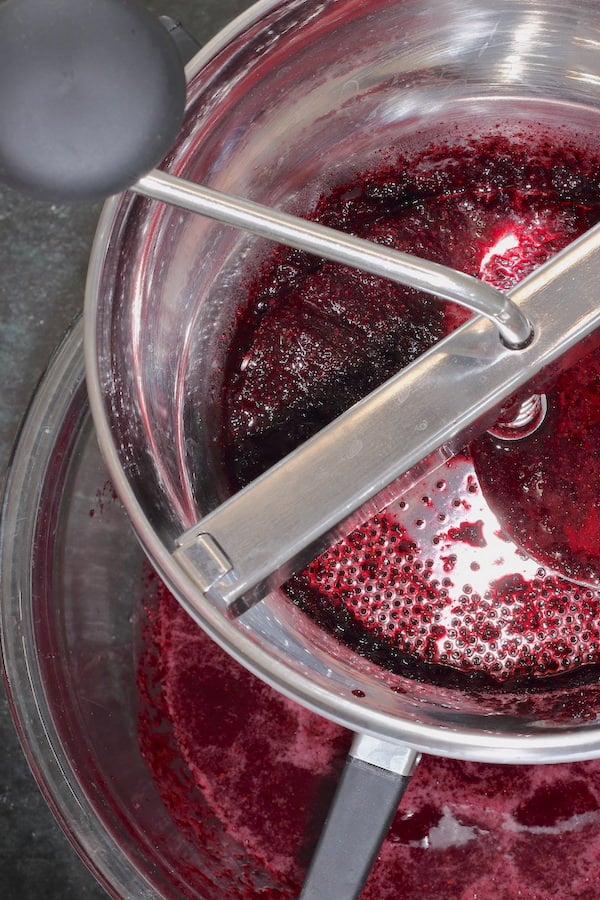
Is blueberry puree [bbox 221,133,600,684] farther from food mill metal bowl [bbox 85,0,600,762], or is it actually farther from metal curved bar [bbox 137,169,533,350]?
metal curved bar [bbox 137,169,533,350]

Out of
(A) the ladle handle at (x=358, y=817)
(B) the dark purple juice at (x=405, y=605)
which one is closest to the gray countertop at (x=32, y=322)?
(B) the dark purple juice at (x=405, y=605)

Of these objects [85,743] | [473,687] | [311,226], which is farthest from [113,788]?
[311,226]

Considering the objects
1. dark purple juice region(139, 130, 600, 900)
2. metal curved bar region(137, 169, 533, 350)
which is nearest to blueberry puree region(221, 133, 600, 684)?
dark purple juice region(139, 130, 600, 900)

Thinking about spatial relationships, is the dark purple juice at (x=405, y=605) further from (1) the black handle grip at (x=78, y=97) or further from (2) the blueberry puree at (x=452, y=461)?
(1) the black handle grip at (x=78, y=97)

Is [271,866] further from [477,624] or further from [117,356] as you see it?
[117,356]

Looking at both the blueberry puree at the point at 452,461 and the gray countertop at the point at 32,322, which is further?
the gray countertop at the point at 32,322

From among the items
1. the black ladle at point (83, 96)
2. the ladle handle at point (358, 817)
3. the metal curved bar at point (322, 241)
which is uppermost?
the black ladle at point (83, 96)
